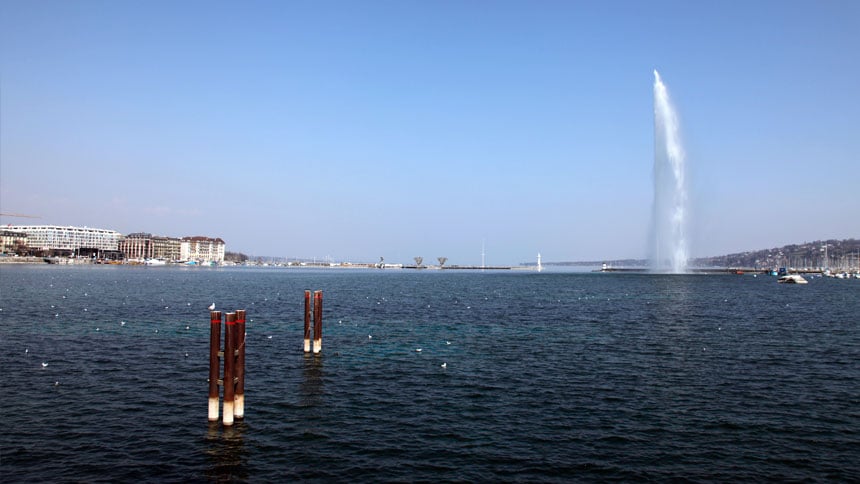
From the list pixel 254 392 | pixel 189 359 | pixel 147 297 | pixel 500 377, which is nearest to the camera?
pixel 254 392

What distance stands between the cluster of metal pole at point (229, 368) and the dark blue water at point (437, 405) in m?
0.70

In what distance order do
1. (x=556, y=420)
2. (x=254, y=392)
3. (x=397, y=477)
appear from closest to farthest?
1. (x=397, y=477)
2. (x=556, y=420)
3. (x=254, y=392)

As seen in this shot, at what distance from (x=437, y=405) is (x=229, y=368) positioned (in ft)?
28.0

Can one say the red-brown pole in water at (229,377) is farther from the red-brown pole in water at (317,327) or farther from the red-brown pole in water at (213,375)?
the red-brown pole in water at (317,327)

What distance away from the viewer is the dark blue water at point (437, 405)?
17094 millimetres

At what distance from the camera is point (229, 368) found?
2027 centimetres

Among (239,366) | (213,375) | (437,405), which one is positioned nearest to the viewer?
(213,375)

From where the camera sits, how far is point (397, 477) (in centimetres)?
1625

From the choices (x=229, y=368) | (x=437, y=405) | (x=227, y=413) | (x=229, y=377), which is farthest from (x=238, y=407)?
(x=437, y=405)

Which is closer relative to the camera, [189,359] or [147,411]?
[147,411]

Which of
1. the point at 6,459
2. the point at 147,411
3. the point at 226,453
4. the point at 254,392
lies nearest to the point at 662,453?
the point at 226,453

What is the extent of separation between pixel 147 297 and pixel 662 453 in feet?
235

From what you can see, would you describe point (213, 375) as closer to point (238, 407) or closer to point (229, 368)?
point (229, 368)

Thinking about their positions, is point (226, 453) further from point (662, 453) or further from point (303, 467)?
point (662, 453)
